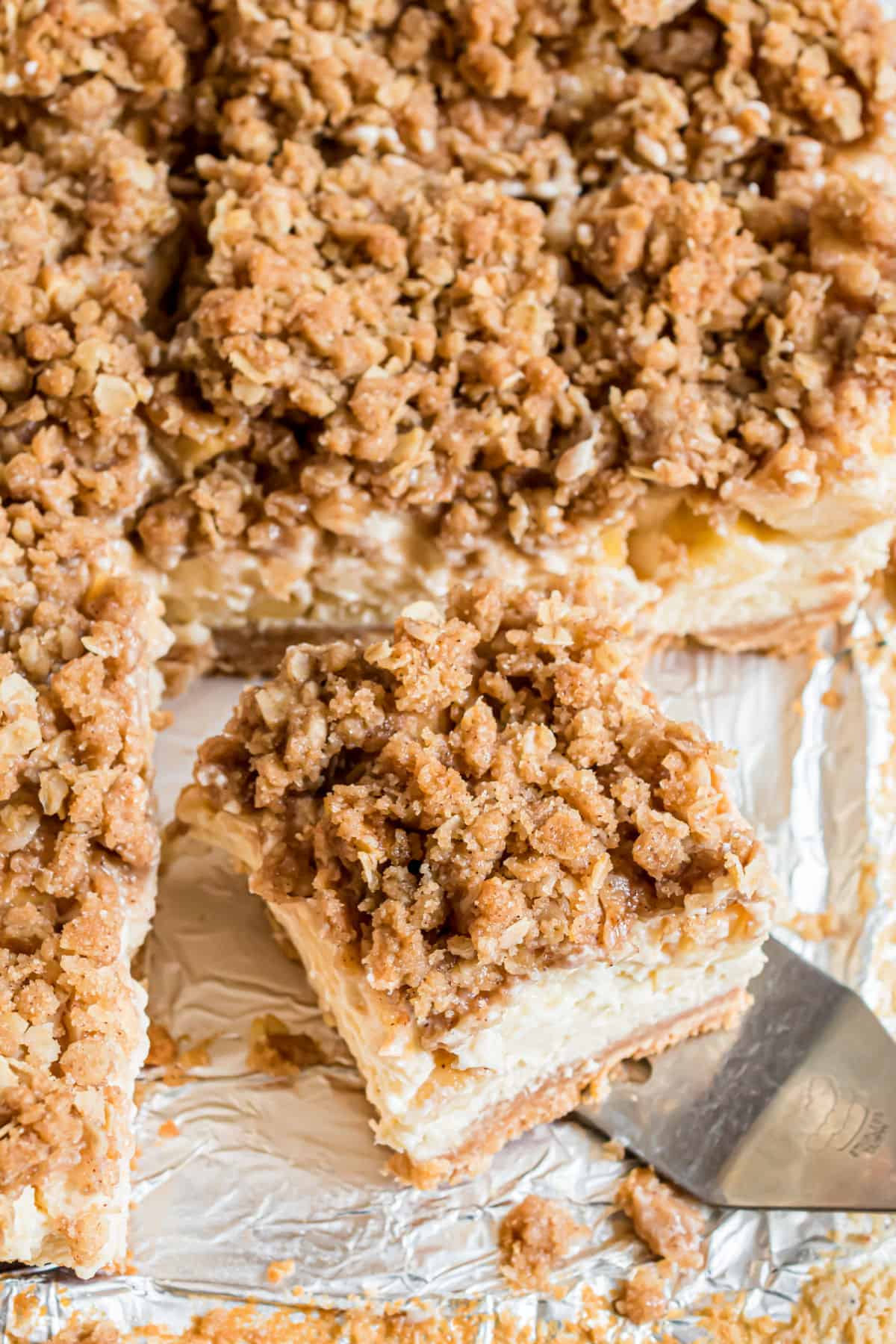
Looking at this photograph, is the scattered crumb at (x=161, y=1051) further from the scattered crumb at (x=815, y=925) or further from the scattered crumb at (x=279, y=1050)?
the scattered crumb at (x=815, y=925)

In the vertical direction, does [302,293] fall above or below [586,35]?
below

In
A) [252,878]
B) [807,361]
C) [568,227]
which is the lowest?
[252,878]

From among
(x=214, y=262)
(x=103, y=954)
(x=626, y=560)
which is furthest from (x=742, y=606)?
(x=103, y=954)

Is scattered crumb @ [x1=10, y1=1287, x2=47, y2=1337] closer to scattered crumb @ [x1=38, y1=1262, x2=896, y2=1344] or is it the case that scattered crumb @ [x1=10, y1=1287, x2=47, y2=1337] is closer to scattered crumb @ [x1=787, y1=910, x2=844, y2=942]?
scattered crumb @ [x1=38, y1=1262, x2=896, y2=1344]

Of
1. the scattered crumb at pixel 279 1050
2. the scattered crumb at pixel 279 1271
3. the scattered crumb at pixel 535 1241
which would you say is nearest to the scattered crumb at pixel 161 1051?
the scattered crumb at pixel 279 1050

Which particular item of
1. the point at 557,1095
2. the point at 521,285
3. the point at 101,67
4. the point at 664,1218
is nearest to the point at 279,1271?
the point at 557,1095

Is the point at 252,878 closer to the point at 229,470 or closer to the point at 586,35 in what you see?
the point at 229,470

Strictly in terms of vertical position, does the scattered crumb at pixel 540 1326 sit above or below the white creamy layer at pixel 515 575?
below
